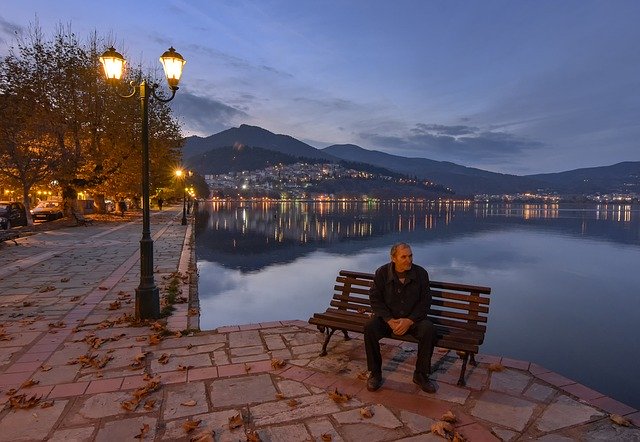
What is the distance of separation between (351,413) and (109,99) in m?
27.4

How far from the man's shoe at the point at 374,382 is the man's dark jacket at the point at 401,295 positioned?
2.05 ft

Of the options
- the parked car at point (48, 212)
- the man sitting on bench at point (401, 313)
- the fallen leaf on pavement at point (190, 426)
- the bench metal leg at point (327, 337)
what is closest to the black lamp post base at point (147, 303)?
the bench metal leg at point (327, 337)

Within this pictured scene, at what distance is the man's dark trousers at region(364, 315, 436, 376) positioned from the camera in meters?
4.41

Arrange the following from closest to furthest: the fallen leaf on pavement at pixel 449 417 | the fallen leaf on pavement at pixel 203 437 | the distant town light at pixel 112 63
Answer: the fallen leaf on pavement at pixel 203 437
the fallen leaf on pavement at pixel 449 417
the distant town light at pixel 112 63

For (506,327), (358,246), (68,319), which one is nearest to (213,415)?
(68,319)

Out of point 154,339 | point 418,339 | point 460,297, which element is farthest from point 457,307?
point 154,339

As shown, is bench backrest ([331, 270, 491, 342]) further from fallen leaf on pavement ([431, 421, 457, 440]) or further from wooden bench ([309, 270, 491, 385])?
fallen leaf on pavement ([431, 421, 457, 440])

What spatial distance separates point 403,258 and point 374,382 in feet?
4.57

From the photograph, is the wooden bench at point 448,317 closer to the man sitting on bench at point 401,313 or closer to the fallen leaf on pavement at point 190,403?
the man sitting on bench at point 401,313

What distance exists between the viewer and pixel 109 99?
25.6 meters

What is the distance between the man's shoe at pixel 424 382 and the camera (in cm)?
434

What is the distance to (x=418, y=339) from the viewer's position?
4.47 meters

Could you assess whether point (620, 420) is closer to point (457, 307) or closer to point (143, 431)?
point (457, 307)

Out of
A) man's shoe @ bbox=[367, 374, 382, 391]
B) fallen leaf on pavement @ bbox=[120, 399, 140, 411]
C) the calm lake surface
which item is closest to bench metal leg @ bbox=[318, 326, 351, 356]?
man's shoe @ bbox=[367, 374, 382, 391]
